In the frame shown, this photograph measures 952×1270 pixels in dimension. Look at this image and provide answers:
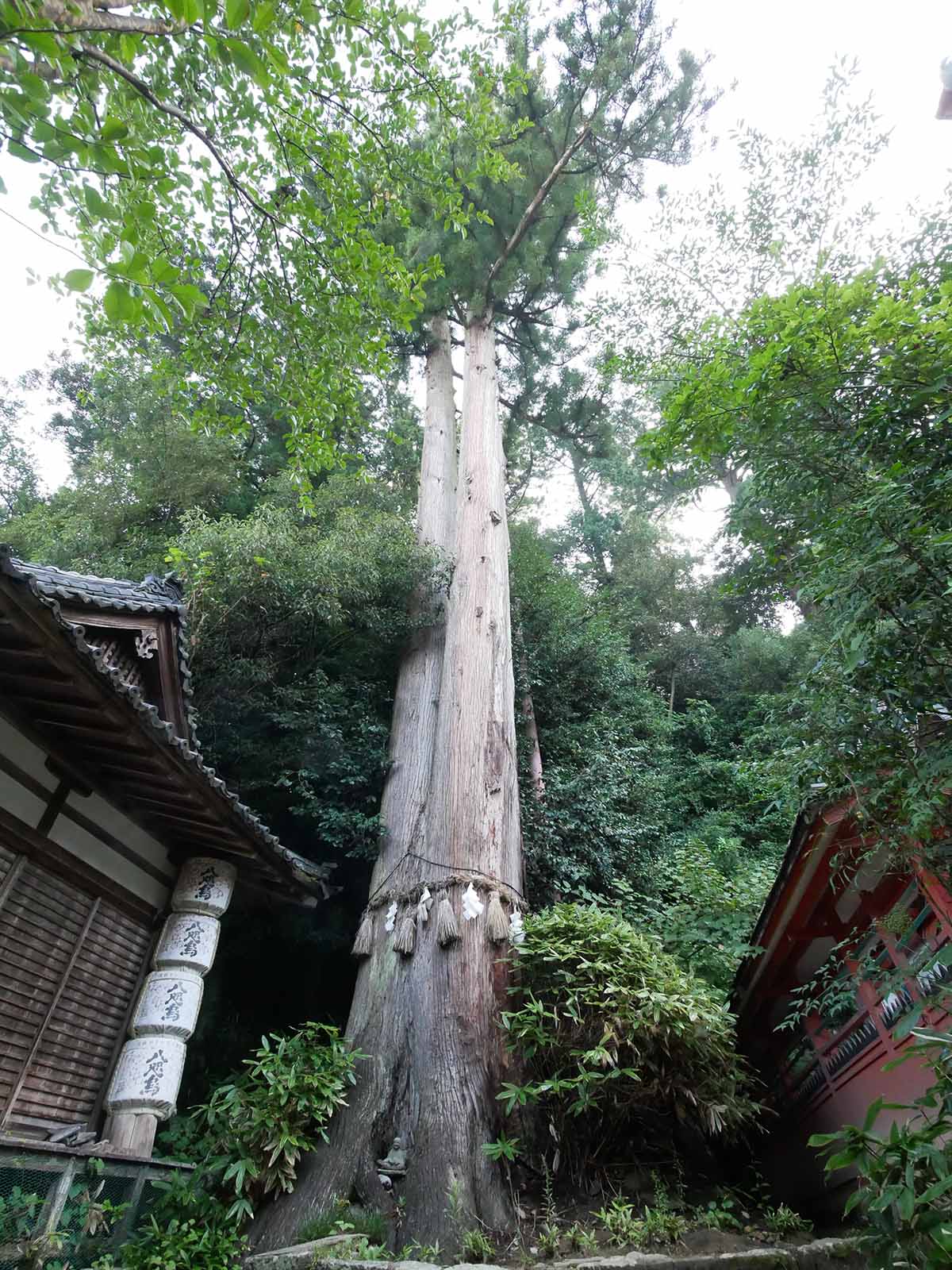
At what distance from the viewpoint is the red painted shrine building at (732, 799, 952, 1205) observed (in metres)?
3.09

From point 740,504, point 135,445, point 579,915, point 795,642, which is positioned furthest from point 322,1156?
point 795,642

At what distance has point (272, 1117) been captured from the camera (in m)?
3.46

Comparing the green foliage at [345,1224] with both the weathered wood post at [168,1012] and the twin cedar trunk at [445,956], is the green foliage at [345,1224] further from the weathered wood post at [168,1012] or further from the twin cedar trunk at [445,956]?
the weathered wood post at [168,1012]

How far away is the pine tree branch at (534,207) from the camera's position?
9.49m

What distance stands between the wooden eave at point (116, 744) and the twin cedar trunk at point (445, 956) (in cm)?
98

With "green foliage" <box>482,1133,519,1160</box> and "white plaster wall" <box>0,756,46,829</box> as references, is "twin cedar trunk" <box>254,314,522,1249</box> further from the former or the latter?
"white plaster wall" <box>0,756,46,829</box>

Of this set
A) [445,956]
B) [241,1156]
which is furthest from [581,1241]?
[241,1156]

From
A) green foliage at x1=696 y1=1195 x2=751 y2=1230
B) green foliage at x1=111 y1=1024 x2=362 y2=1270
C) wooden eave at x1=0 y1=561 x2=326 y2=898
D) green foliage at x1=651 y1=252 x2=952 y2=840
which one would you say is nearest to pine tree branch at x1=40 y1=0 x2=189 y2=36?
wooden eave at x1=0 y1=561 x2=326 y2=898

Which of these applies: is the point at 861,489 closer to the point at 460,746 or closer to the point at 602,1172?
the point at 460,746

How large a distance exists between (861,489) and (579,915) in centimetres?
277

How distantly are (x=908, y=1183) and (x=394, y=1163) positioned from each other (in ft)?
8.53

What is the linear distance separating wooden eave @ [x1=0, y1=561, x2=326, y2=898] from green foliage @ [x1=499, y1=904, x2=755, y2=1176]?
1.86 m

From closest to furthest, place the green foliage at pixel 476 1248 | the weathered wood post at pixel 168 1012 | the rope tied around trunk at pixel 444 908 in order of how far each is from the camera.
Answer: the green foliage at pixel 476 1248, the weathered wood post at pixel 168 1012, the rope tied around trunk at pixel 444 908

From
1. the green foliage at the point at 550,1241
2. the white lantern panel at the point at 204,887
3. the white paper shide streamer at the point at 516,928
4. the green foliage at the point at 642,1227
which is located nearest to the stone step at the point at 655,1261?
the green foliage at the point at 550,1241
